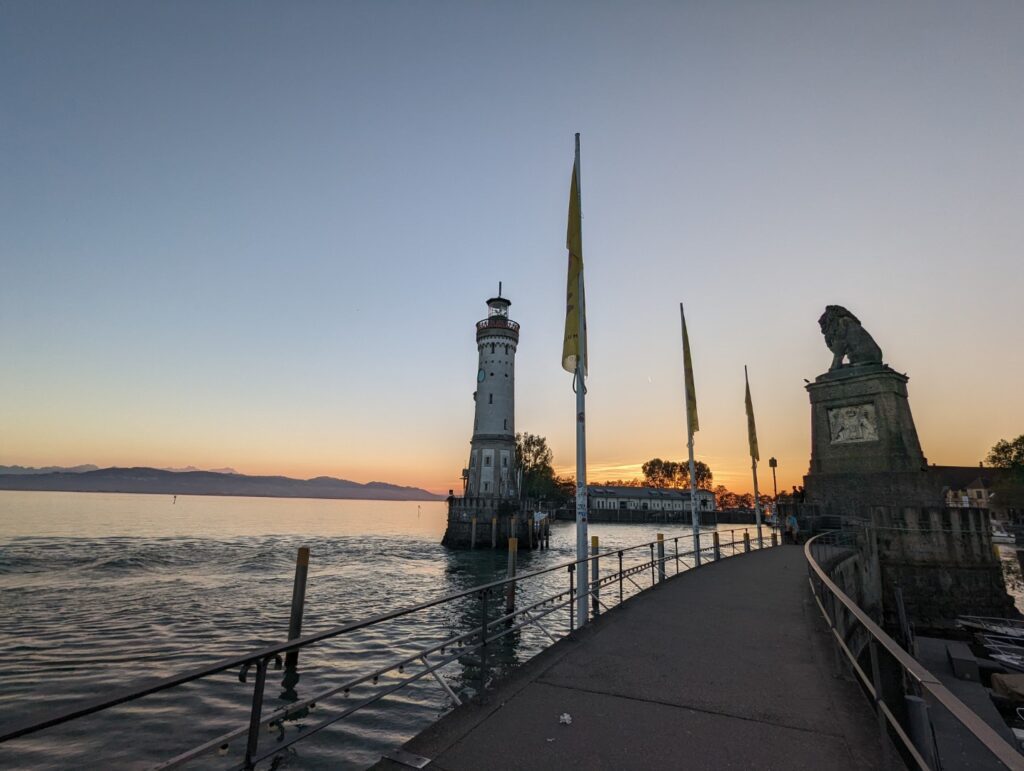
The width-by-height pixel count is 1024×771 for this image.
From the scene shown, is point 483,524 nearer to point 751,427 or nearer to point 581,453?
point 751,427

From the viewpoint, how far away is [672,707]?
17.8 ft

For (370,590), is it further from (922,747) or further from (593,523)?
(593,523)

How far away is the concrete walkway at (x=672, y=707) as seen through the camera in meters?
4.40

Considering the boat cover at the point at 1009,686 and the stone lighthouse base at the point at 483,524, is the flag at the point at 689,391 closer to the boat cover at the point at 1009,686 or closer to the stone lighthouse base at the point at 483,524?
the boat cover at the point at 1009,686

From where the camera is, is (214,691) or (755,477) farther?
(755,477)

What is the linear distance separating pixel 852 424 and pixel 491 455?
30.4m

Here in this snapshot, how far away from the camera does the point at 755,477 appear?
23781 mm

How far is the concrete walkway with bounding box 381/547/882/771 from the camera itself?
4.40 m

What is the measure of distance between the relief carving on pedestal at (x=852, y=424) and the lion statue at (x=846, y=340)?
243 cm

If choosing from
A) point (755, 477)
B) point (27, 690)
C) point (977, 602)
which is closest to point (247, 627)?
point (27, 690)

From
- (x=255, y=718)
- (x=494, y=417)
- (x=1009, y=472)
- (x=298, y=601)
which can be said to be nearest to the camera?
(x=255, y=718)

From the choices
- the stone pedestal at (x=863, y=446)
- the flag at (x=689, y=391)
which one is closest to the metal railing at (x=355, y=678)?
the flag at (x=689, y=391)

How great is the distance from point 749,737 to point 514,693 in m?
2.45

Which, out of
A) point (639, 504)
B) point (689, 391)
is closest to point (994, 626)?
point (689, 391)
